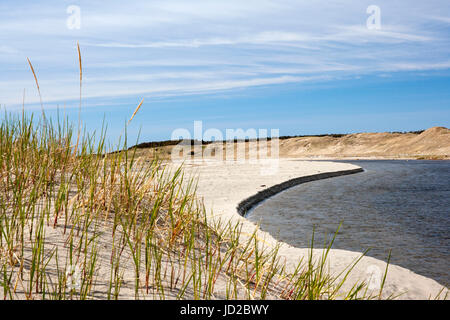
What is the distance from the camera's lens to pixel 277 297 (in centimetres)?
332

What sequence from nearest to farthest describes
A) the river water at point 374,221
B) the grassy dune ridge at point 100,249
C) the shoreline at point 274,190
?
the grassy dune ridge at point 100,249, the river water at point 374,221, the shoreline at point 274,190

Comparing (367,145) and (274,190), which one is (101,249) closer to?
(274,190)

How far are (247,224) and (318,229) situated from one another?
147 cm

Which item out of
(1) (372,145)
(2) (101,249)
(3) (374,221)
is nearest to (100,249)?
(2) (101,249)

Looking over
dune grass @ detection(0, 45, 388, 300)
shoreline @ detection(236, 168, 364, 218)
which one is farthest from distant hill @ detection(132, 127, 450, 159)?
dune grass @ detection(0, 45, 388, 300)

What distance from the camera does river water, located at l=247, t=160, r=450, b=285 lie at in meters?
6.54


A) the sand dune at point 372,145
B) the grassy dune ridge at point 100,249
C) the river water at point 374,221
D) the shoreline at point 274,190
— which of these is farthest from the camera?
the sand dune at point 372,145

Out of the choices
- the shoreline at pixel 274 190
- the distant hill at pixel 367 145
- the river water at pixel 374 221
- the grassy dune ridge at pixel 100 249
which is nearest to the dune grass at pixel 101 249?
the grassy dune ridge at pixel 100 249

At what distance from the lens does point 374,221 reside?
30.0 ft

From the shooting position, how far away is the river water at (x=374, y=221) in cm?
654

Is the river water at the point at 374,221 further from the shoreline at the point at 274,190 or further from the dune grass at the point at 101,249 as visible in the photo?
the dune grass at the point at 101,249

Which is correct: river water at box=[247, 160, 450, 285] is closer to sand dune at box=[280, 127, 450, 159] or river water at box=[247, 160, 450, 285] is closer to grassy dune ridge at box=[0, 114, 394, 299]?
grassy dune ridge at box=[0, 114, 394, 299]
